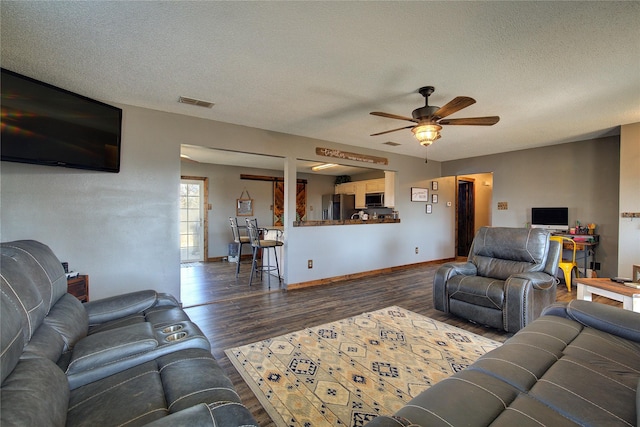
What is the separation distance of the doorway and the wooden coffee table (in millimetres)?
6734

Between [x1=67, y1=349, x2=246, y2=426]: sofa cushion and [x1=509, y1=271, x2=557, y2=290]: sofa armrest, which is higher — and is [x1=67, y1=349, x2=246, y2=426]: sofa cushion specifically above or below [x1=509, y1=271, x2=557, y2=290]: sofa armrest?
below

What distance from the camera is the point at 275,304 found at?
3703mm

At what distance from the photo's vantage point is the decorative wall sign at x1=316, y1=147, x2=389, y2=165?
4754mm

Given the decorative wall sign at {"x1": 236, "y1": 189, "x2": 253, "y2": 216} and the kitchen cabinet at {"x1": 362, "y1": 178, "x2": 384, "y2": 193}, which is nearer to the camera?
the kitchen cabinet at {"x1": 362, "y1": 178, "x2": 384, "y2": 193}

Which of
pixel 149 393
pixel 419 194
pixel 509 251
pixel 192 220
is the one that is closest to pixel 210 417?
pixel 149 393

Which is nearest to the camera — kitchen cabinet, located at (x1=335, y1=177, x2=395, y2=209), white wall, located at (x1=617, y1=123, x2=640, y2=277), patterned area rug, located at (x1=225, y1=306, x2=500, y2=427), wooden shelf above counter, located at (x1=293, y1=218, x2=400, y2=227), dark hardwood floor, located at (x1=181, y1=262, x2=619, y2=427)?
patterned area rug, located at (x1=225, y1=306, x2=500, y2=427)

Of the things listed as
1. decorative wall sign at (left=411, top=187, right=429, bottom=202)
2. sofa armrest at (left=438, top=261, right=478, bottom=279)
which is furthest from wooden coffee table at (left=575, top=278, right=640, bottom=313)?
decorative wall sign at (left=411, top=187, right=429, bottom=202)

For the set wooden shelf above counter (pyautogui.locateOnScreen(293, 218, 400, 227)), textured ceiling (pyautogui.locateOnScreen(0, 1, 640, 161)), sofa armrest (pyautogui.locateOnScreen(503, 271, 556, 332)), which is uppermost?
textured ceiling (pyautogui.locateOnScreen(0, 1, 640, 161))

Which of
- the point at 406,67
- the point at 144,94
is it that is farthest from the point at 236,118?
the point at 406,67

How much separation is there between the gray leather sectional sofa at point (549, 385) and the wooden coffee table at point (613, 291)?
3.97 ft

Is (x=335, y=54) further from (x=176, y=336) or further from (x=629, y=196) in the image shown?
(x=629, y=196)

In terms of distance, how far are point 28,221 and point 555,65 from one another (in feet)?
16.2

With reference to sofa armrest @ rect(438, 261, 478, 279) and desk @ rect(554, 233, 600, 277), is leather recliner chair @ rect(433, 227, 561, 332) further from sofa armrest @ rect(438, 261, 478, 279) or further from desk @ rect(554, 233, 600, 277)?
desk @ rect(554, 233, 600, 277)

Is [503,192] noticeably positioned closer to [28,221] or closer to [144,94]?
[144,94]
